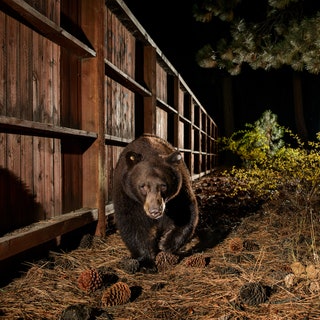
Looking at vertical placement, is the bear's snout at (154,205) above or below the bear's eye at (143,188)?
below

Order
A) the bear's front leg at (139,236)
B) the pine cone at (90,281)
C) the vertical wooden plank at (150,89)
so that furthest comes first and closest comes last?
1. the vertical wooden plank at (150,89)
2. the bear's front leg at (139,236)
3. the pine cone at (90,281)

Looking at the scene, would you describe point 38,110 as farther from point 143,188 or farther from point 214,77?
point 214,77

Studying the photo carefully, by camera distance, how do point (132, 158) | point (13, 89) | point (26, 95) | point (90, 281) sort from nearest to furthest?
point (90, 281), point (13, 89), point (26, 95), point (132, 158)

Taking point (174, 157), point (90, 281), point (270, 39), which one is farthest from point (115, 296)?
point (270, 39)

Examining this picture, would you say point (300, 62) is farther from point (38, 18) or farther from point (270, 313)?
point (270, 313)

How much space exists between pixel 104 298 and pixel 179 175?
4.80 feet

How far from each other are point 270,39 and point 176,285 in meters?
5.77

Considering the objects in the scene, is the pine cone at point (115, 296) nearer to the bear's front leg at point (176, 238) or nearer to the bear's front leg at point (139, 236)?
the bear's front leg at point (139, 236)

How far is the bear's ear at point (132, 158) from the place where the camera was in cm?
341

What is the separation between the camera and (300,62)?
21.1 feet

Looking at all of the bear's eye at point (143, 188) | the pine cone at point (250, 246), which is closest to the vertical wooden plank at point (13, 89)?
the bear's eye at point (143, 188)

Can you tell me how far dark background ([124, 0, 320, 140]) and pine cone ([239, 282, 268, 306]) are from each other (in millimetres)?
15251

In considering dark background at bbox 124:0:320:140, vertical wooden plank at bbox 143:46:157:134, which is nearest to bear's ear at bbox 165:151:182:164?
vertical wooden plank at bbox 143:46:157:134

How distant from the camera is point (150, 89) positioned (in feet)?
21.3
